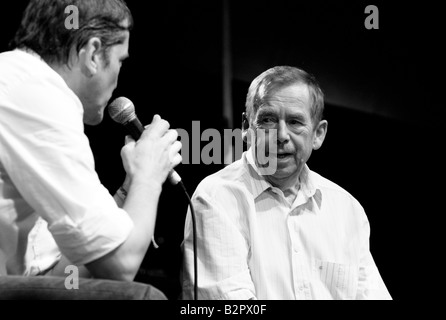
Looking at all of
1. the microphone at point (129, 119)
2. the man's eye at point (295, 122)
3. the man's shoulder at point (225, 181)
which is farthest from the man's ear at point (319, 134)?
the microphone at point (129, 119)

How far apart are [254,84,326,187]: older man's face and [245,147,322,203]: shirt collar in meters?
0.03

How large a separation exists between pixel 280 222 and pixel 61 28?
85 centimetres

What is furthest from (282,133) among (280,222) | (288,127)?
(280,222)

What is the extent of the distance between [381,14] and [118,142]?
133cm

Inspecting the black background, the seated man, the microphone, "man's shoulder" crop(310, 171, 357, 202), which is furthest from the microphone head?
the black background

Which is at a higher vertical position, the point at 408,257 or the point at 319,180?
the point at 319,180

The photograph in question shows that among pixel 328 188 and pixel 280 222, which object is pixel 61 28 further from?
pixel 328 188

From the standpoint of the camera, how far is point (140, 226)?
1.27 m

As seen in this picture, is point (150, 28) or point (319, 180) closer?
point (319, 180)

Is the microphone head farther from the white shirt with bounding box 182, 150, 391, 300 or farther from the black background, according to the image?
the black background

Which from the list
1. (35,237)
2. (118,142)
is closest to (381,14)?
(118,142)

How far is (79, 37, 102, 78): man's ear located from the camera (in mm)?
1399

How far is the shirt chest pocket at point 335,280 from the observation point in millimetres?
1832

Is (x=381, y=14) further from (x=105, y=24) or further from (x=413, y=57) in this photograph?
(x=105, y=24)
